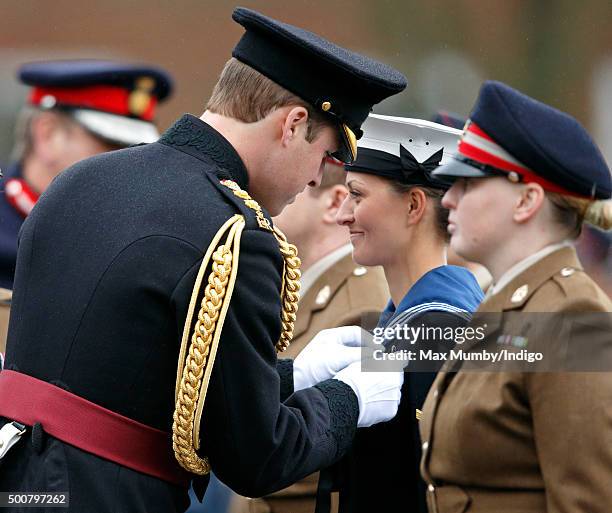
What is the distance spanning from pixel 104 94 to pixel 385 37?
168cm

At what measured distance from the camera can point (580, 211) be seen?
2793mm

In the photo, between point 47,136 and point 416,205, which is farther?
point 47,136

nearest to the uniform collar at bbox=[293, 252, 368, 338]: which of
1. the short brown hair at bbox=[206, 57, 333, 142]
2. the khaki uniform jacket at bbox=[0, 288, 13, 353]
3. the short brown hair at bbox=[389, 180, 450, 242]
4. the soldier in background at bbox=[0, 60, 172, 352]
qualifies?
the short brown hair at bbox=[389, 180, 450, 242]

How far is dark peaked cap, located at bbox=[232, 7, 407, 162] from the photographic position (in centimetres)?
273

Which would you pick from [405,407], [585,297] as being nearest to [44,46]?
[405,407]

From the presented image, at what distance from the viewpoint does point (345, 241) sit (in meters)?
4.60

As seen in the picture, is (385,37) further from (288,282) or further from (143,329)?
(143,329)

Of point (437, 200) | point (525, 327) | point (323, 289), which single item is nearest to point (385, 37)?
point (323, 289)

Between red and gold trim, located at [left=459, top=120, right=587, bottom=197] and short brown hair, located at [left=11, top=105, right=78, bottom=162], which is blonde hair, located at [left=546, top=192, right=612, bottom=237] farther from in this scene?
short brown hair, located at [left=11, top=105, right=78, bottom=162]

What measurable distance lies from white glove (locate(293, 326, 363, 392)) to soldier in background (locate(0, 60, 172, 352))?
226 cm

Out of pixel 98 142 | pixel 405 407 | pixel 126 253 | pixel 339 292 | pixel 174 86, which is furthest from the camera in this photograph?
pixel 174 86

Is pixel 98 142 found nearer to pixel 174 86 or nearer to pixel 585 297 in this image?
pixel 174 86

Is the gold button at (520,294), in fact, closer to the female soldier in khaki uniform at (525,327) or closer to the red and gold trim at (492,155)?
the female soldier in khaki uniform at (525,327)

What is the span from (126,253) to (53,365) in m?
0.29
